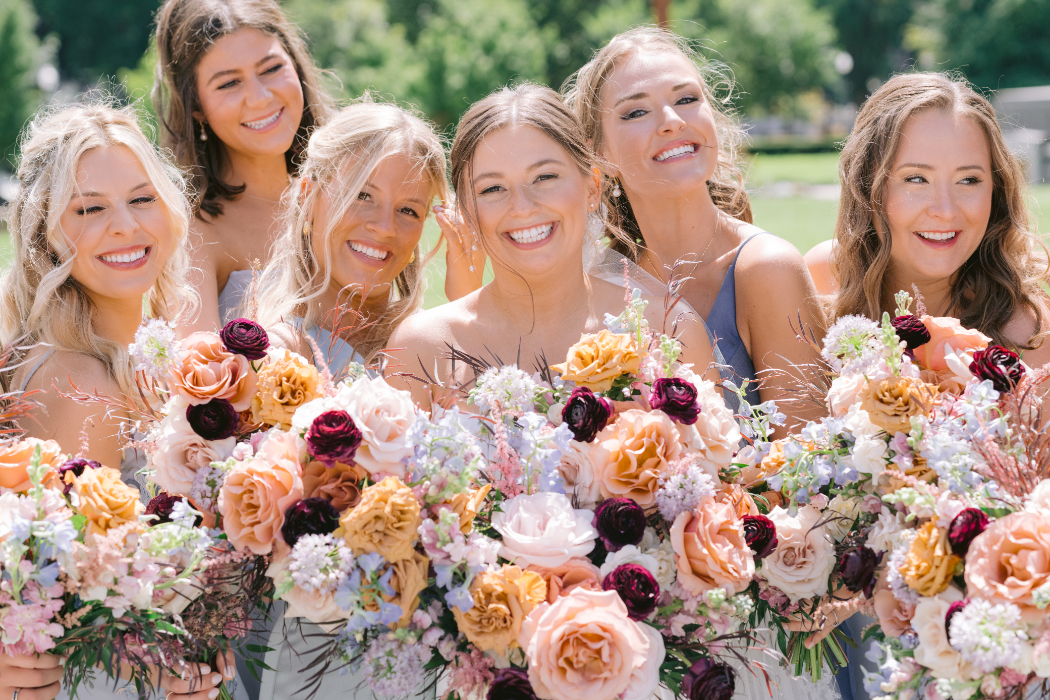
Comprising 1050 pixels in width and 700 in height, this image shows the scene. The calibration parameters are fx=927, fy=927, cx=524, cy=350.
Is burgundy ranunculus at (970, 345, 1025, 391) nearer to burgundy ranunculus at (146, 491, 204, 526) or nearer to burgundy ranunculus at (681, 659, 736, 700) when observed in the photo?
burgundy ranunculus at (681, 659, 736, 700)

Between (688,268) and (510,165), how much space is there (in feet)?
3.30

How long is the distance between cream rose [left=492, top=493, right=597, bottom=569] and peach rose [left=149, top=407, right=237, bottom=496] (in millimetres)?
749

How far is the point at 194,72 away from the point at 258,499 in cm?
321

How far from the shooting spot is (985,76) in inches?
1905

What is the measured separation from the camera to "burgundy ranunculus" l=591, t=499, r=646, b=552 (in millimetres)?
2156

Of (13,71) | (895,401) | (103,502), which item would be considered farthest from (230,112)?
(13,71)

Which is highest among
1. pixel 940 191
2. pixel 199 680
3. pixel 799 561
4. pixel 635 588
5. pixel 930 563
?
pixel 940 191

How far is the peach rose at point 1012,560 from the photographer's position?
186 centimetres

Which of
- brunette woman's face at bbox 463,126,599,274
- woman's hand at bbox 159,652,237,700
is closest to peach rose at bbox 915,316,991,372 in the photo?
brunette woman's face at bbox 463,126,599,274

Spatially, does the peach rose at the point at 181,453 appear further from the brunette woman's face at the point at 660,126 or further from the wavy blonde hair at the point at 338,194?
the brunette woman's face at the point at 660,126

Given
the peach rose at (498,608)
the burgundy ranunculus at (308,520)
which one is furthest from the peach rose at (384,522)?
the peach rose at (498,608)

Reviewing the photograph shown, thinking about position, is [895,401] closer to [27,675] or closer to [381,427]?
[381,427]

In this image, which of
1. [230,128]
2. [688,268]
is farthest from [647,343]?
[230,128]

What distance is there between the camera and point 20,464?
7.52ft
